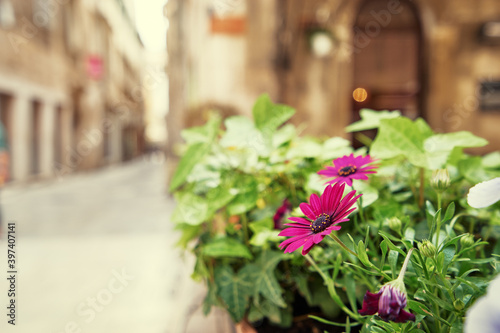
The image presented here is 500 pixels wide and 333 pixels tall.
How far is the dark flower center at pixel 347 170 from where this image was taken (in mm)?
680

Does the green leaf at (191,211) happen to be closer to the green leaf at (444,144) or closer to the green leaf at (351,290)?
the green leaf at (351,290)

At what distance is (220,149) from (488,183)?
28.6 inches

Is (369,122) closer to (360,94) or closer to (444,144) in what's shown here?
(444,144)

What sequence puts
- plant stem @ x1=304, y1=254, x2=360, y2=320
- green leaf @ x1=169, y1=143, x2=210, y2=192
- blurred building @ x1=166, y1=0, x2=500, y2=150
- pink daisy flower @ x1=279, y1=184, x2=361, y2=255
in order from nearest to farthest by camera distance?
pink daisy flower @ x1=279, y1=184, x2=361, y2=255
plant stem @ x1=304, y1=254, x2=360, y2=320
green leaf @ x1=169, y1=143, x2=210, y2=192
blurred building @ x1=166, y1=0, x2=500, y2=150

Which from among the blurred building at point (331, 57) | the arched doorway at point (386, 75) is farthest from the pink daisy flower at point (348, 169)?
the arched doorway at point (386, 75)

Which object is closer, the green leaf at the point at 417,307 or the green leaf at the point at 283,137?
the green leaf at the point at 417,307

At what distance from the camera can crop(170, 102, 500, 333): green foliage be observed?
77 centimetres

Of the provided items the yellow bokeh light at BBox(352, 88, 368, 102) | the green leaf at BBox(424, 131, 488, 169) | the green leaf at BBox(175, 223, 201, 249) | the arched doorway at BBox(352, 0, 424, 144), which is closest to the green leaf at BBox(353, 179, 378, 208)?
the green leaf at BBox(424, 131, 488, 169)

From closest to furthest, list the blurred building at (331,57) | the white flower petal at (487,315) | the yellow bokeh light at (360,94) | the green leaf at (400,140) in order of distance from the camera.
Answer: the white flower petal at (487,315) → the green leaf at (400,140) → the blurred building at (331,57) → the yellow bokeh light at (360,94)

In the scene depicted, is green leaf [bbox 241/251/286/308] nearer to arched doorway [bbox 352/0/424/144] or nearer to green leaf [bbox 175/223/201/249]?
green leaf [bbox 175/223/201/249]

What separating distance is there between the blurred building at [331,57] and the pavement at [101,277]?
216 cm

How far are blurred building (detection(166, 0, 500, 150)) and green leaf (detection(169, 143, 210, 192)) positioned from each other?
4455 millimetres

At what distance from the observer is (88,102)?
17.4m

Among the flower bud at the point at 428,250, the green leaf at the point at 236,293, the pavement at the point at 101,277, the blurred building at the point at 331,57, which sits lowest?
the pavement at the point at 101,277
